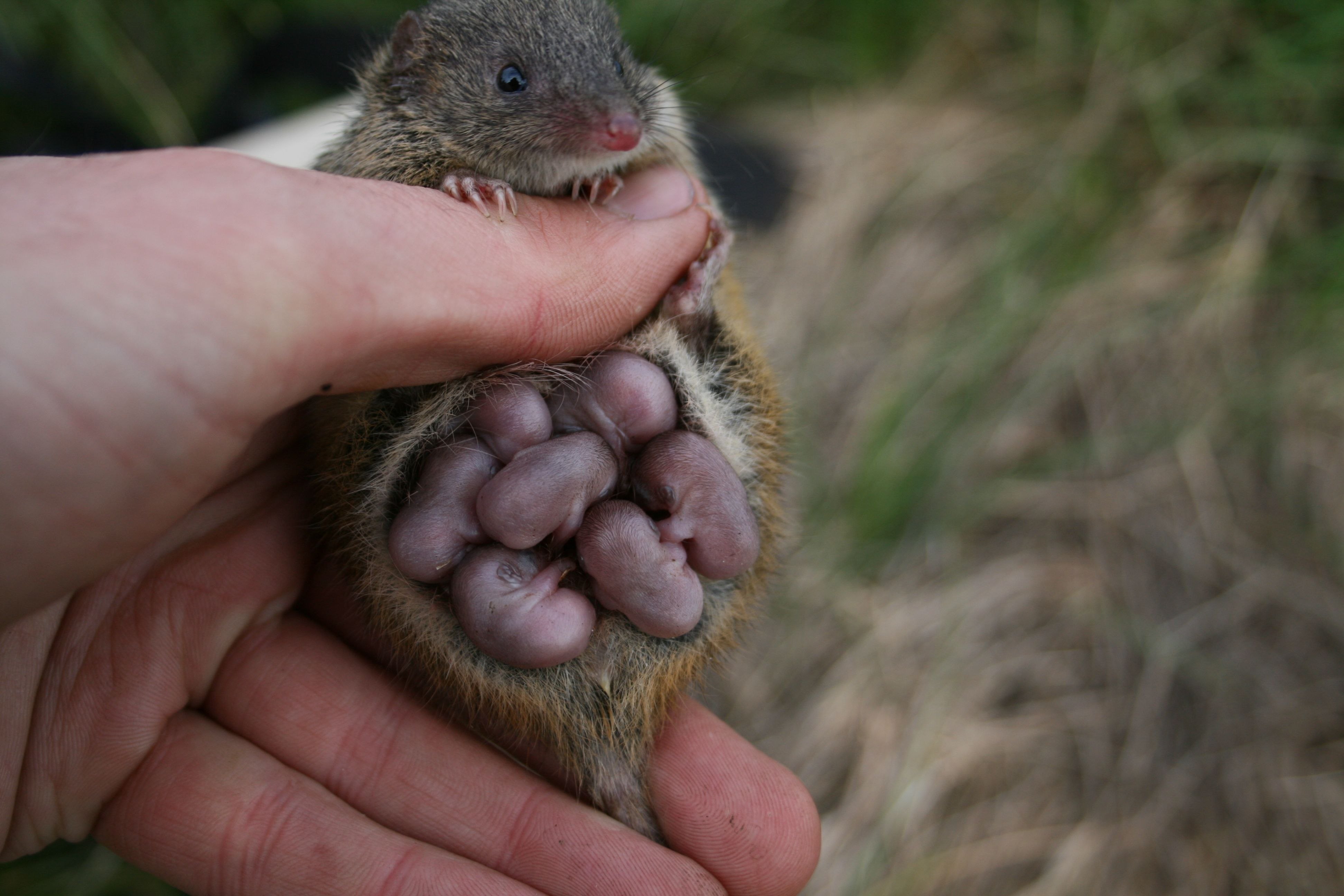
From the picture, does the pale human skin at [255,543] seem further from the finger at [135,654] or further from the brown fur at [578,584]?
the brown fur at [578,584]

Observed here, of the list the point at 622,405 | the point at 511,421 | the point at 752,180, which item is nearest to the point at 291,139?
the point at 752,180

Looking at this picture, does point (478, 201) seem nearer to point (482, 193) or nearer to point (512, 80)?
point (482, 193)

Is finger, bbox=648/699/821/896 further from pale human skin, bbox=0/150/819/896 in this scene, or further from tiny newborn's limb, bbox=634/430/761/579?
tiny newborn's limb, bbox=634/430/761/579

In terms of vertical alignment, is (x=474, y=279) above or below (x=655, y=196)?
above

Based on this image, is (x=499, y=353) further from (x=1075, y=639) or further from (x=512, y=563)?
(x=1075, y=639)

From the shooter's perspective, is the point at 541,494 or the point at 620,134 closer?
the point at 541,494

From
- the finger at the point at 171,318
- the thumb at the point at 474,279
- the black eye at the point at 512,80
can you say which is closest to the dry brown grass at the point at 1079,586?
the thumb at the point at 474,279

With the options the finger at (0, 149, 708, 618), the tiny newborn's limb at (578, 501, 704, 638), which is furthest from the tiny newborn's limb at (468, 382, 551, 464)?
the tiny newborn's limb at (578, 501, 704, 638)
